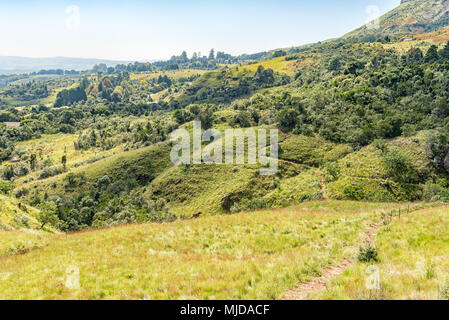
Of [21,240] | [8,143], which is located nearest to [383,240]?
[21,240]

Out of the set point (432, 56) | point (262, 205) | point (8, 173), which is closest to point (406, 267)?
point (262, 205)

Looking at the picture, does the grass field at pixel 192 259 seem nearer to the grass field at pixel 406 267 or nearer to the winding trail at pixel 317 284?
the winding trail at pixel 317 284

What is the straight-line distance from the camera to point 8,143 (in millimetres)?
175125

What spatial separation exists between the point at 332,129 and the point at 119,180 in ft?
274

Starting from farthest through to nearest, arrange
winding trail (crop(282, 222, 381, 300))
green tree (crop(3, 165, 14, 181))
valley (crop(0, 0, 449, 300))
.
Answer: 1. green tree (crop(3, 165, 14, 181))
2. valley (crop(0, 0, 449, 300))
3. winding trail (crop(282, 222, 381, 300))

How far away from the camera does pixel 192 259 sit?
49.6 feet

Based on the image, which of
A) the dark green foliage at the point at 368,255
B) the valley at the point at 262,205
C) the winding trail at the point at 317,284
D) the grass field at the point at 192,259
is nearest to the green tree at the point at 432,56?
the valley at the point at 262,205

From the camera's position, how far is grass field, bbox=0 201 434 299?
36.0 feet

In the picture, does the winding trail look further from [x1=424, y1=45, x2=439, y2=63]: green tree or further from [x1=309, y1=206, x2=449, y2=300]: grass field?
[x1=424, y1=45, x2=439, y2=63]: green tree

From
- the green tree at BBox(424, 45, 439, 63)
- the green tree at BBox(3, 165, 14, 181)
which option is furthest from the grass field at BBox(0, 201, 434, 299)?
the green tree at BBox(424, 45, 439, 63)
